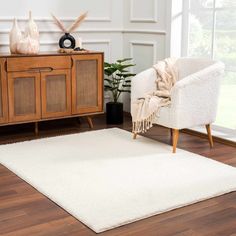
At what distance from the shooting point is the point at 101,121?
4871 mm

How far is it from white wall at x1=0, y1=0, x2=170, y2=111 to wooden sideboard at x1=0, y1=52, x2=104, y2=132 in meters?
0.49

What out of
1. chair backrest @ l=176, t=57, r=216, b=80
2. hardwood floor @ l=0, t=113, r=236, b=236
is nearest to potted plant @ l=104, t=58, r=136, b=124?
chair backrest @ l=176, t=57, r=216, b=80

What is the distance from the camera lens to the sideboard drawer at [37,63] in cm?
395

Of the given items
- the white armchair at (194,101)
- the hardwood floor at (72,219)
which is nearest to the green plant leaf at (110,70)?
the white armchair at (194,101)

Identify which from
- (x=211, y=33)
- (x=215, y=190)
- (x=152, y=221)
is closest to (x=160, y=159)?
(x=215, y=190)

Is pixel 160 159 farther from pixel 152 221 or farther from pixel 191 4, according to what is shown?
pixel 191 4

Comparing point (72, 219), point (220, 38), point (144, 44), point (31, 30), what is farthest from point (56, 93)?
point (72, 219)

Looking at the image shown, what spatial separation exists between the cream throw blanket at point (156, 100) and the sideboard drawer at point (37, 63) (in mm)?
821

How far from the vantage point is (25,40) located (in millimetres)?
4066

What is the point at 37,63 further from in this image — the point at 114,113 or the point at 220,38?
the point at 220,38

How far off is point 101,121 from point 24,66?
1195 mm

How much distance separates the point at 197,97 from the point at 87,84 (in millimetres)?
1253

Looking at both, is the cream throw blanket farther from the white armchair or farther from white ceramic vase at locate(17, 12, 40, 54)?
white ceramic vase at locate(17, 12, 40, 54)

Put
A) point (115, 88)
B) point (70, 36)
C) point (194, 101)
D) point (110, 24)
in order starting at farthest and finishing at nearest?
point (110, 24) → point (115, 88) → point (70, 36) → point (194, 101)
